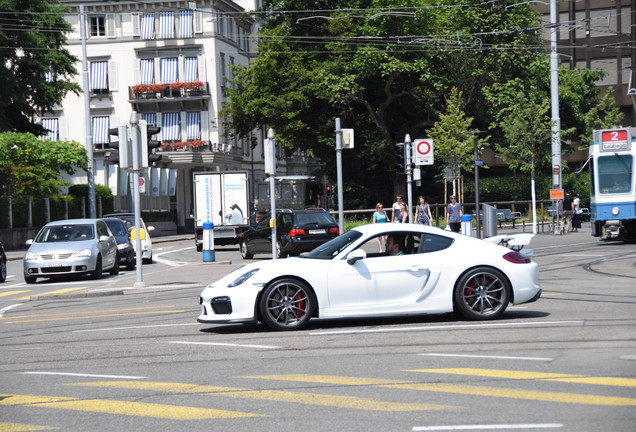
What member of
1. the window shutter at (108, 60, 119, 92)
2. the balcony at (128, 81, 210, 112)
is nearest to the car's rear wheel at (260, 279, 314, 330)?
the balcony at (128, 81, 210, 112)

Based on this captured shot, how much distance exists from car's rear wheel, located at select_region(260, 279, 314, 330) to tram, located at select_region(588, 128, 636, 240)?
922 inches

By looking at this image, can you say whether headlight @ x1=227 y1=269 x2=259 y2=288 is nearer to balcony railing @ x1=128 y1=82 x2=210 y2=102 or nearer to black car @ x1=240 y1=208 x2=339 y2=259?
black car @ x1=240 y1=208 x2=339 y2=259

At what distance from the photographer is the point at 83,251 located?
24688 mm

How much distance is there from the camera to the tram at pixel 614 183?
109 ft

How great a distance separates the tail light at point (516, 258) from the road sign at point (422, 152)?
13.9 m

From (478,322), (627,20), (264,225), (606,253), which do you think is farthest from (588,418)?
(627,20)

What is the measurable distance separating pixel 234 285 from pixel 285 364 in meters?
2.74

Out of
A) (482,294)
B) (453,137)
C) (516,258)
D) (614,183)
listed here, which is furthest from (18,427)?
(453,137)

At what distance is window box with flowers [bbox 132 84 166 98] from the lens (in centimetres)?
Result: 7469

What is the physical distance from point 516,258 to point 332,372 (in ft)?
14.3

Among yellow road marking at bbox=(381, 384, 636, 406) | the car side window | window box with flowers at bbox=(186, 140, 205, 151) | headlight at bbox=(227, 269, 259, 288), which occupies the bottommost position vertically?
yellow road marking at bbox=(381, 384, 636, 406)

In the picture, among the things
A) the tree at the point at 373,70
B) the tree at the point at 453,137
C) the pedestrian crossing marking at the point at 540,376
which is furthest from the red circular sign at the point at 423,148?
the tree at the point at 373,70

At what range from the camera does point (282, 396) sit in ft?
25.4

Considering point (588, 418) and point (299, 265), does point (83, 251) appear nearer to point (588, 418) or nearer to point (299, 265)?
point (299, 265)
